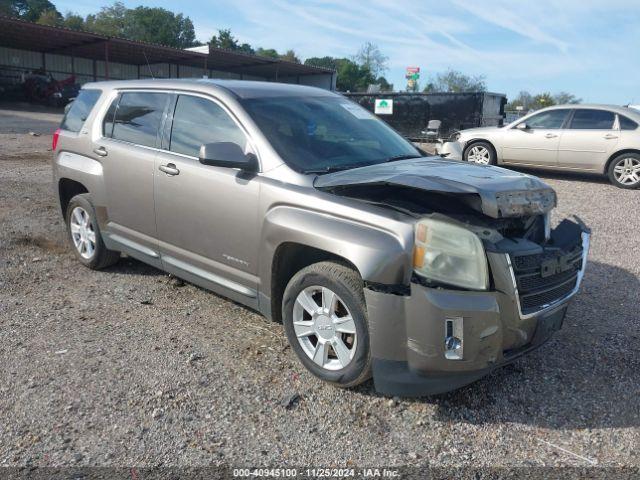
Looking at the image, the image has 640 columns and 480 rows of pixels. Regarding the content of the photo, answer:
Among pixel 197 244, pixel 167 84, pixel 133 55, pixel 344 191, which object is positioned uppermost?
pixel 133 55

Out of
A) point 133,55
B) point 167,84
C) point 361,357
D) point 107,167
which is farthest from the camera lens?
point 133,55

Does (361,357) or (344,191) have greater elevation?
(344,191)

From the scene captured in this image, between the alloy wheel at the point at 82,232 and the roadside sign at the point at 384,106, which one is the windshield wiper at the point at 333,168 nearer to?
the alloy wheel at the point at 82,232

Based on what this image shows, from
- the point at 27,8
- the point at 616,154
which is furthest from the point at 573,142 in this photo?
the point at 27,8

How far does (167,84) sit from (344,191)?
7.03 ft

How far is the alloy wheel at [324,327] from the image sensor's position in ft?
10.6

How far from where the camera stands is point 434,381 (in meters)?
2.97

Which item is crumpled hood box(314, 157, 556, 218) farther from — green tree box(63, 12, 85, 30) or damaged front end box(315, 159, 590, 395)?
green tree box(63, 12, 85, 30)

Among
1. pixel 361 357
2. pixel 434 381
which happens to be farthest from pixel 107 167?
pixel 434 381

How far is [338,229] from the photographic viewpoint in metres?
3.15

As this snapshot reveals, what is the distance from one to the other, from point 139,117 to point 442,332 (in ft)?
10.8

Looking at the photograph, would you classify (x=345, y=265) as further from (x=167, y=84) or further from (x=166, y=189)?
(x=167, y=84)

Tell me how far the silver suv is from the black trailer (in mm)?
11386

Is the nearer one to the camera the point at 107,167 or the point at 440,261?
the point at 440,261
